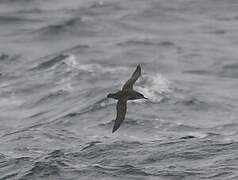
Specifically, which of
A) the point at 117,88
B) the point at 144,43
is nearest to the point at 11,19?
the point at 144,43

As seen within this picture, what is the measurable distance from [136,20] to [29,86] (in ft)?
34.5

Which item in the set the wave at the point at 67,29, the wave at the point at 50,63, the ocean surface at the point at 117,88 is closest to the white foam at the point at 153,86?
the ocean surface at the point at 117,88

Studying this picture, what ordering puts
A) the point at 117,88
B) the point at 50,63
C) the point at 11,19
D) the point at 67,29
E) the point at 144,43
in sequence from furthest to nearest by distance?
the point at 11,19, the point at 67,29, the point at 144,43, the point at 50,63, the point at 117,88

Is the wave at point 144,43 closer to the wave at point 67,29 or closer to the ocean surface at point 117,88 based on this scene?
the ocean surface at point 117,88

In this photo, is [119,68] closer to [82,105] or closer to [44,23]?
[82,105]

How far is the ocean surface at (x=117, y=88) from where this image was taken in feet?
89.9

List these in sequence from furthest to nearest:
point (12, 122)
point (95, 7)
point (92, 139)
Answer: point (95, 7) → point (12, 122) → point (92, 139)

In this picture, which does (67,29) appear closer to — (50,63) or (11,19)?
(11,19)

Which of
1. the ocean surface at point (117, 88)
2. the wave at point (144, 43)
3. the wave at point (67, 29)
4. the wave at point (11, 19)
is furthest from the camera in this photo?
the wave at point (11, 19)

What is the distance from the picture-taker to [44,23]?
147ft

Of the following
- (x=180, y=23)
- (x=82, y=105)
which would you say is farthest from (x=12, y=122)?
(x=180, y=23)

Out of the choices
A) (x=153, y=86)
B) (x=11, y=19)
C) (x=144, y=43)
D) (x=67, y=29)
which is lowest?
(x=153, y=86)

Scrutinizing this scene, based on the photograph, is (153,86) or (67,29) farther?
(67,29)

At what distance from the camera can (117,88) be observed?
3462cm
